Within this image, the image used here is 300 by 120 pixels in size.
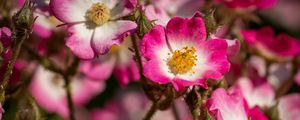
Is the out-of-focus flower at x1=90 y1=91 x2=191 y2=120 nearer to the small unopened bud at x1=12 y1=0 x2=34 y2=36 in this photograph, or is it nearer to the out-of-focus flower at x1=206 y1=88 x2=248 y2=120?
the out-of-focus flower at x1=206 y1=88 x2=248 y2=120

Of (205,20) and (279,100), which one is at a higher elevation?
(205,20)

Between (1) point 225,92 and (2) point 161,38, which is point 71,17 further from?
(1) point 225,92

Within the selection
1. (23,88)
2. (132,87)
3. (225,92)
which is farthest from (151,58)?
(132,87)

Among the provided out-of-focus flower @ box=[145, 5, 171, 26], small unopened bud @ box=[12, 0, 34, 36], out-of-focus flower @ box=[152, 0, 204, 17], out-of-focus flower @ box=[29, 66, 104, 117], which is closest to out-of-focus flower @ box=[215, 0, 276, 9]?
out-of-focus flower @ box=[152, 0, 204, 17]

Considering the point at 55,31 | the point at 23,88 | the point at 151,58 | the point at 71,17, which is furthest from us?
the point at 55,31

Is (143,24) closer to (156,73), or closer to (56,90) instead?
(156,73)
